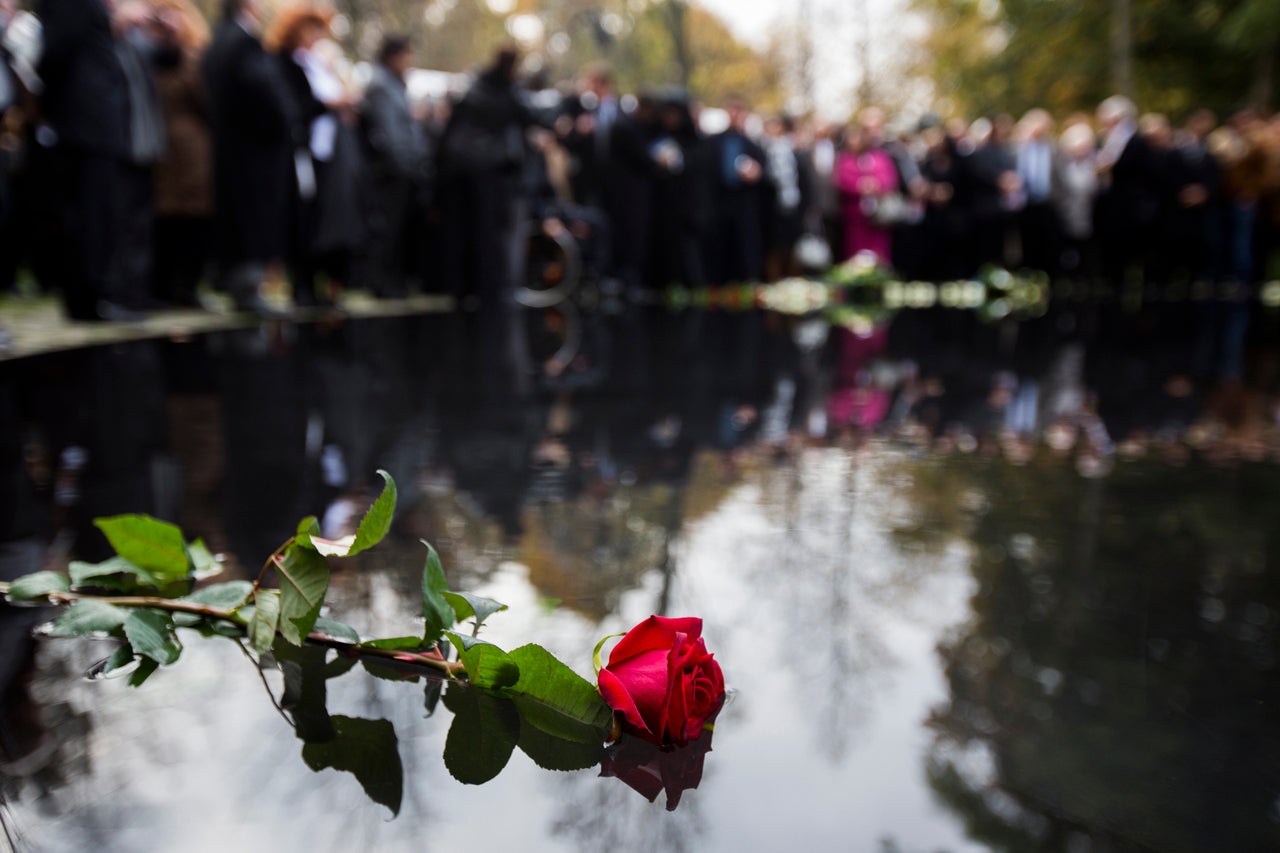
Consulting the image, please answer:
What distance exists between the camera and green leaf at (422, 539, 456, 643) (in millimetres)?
1739

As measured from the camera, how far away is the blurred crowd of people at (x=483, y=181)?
842 centimetres

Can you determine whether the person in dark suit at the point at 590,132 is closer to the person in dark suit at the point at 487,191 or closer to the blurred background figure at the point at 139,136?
the person in dark suit at the point at 487,191

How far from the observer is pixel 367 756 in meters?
1.57

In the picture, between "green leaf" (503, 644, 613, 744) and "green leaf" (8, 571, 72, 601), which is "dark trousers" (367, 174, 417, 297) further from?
"green leaf" (503, 644, 613, 744)

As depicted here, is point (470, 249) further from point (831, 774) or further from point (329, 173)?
point (831, 774)

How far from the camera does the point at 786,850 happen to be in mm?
1342

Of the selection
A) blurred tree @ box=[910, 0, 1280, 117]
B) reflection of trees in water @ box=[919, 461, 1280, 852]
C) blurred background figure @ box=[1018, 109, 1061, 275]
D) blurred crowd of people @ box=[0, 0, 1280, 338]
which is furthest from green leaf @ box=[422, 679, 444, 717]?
blurred tree @ box=[910, 0, 1280, 117]

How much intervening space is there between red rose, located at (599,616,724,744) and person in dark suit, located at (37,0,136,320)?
743cm

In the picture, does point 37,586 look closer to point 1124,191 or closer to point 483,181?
point 483,181

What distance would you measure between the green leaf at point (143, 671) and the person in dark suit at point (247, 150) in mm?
8313

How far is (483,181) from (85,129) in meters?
5.25

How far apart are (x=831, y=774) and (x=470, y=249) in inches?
490

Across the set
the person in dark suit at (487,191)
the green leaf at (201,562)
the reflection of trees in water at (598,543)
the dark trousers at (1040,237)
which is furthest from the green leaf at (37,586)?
the dark trousers at (1040,237)

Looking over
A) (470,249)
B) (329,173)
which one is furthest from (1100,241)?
(329,173)
